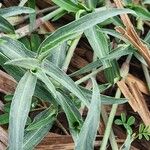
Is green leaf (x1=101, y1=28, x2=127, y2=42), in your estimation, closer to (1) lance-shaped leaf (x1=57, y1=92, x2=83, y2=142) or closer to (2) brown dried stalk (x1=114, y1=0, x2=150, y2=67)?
(2) brown dried stalk (x1=114, y1=0, x2=150, y2=67)

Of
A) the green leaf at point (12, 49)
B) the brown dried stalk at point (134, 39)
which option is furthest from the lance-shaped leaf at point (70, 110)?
the brown dried stalk at point (134, 39)

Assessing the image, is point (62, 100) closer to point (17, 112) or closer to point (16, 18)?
point (17, 112)

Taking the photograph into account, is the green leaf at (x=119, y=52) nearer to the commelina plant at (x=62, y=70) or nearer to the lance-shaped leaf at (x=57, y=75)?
the commelina plant at (x=62, y=70)

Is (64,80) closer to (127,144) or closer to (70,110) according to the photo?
(70,110)

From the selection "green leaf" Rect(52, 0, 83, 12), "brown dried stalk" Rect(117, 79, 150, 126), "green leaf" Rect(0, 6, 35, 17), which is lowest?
"brown dried stalk" Rect(117, 79, 150, 126)

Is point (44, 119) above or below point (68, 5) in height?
below

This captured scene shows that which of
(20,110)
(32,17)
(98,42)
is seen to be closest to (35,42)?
(32,17)

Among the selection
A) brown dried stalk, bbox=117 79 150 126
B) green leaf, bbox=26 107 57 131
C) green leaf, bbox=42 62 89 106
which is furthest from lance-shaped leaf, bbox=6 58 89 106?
brown dried stalk, bbox=117 79 150 126
